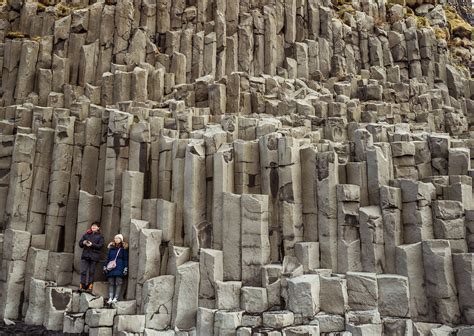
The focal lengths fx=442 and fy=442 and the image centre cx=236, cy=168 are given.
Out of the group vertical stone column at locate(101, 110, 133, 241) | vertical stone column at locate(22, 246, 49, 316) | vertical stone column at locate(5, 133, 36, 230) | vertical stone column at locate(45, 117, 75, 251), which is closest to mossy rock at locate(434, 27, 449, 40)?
vertical stone column at locate(101, 110, 133, 241)

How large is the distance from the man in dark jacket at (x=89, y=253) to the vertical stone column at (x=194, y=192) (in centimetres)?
258

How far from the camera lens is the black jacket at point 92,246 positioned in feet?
42.1

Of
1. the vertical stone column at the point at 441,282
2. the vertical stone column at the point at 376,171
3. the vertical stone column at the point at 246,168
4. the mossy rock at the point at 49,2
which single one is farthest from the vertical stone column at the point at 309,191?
the mossy rock at the point at 49,2

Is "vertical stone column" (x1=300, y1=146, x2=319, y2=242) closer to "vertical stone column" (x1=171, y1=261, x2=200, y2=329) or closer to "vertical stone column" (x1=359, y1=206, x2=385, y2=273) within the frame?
"vertical stone column" (x1=359, y1=206, x2=385, y2=273)

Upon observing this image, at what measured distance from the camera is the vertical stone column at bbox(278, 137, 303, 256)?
41.5 ft

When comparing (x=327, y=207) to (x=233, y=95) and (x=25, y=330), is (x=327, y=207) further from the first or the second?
(x=233, y=95)

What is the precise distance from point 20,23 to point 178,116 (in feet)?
46.5

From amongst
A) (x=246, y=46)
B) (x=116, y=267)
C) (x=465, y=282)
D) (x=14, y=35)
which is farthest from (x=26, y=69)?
(x=465, y=282)

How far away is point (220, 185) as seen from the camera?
1323cm

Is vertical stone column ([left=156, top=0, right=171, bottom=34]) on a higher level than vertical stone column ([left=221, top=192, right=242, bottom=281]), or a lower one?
higher

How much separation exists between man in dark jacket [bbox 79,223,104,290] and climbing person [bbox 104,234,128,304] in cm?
40

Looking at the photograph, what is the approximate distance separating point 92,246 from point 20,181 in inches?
171

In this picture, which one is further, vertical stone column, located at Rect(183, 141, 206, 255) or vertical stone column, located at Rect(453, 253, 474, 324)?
vertical stone column, located at Rect(183, 141, 206, 255)

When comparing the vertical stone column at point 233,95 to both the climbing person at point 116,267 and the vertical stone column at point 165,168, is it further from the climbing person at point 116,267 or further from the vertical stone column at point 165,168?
the climbing person at point 116,267
